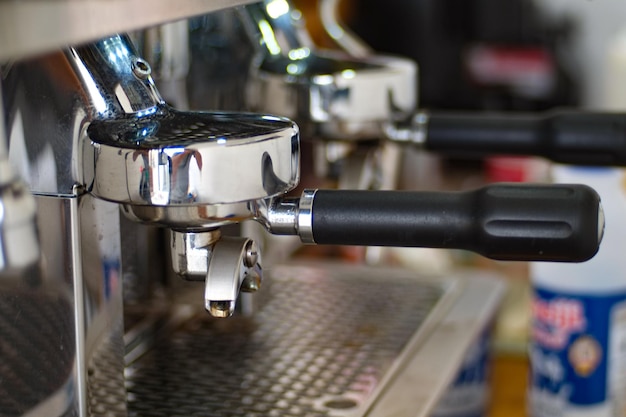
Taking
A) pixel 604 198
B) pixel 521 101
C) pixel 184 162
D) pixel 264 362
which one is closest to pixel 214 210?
pixel 184 162

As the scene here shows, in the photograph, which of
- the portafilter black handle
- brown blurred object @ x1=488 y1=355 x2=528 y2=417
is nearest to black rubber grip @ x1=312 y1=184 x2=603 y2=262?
the portafilter black handle

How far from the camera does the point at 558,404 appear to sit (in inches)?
26.6

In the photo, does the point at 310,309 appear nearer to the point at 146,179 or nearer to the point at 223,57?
the point at 223,57

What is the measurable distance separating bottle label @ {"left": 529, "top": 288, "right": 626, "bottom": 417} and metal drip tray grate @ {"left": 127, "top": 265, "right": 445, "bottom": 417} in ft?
0.26

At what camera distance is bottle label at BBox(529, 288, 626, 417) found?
0.66 meters

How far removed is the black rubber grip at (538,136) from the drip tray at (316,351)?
0.38 feet

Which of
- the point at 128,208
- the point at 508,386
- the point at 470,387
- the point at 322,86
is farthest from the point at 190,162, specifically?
the point at 508,386

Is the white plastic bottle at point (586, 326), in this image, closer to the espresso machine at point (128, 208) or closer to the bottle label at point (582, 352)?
the bottle label at point (582, 352)

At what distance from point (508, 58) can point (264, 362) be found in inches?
39.8

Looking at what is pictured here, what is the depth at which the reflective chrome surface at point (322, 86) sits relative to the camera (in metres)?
0.57

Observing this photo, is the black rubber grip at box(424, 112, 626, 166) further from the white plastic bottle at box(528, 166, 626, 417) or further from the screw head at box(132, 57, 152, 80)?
the screw head at box(132, 57, 152, 80)

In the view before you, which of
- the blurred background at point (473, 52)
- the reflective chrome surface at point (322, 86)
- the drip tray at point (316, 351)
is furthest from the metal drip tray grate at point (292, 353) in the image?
the blurred background at point (473, 52)

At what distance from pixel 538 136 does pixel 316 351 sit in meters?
0.17

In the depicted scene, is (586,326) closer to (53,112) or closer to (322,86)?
(322,86)
